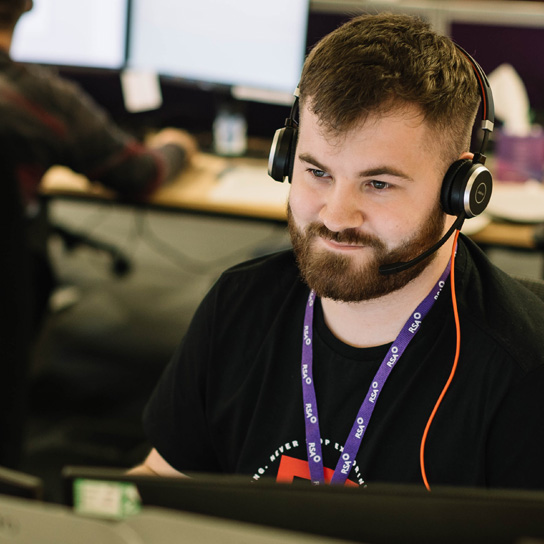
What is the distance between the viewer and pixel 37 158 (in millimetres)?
1896

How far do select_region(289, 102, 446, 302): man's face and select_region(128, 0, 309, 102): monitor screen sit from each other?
1392mm

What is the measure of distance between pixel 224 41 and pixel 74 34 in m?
0.51

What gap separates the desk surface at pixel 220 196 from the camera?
1.84 metres

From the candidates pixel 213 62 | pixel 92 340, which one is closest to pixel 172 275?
pixel 92 340

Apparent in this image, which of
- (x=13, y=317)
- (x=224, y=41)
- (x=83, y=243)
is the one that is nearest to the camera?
(x=13, y=317)

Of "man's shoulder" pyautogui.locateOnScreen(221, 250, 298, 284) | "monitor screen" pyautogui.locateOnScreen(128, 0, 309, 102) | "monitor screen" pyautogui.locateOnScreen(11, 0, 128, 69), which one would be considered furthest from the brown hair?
"monitor screen" pyautogui.locateOnScreen(11, 0, 128, 69)

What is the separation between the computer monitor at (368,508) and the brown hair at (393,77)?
53cm

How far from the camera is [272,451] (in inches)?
38.8

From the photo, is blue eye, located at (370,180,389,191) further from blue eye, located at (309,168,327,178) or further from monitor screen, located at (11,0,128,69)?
monitor screen, located at (11,0,128,69)

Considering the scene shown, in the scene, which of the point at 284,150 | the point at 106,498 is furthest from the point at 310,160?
the point at 106,498

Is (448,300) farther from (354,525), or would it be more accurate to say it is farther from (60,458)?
(60,458)

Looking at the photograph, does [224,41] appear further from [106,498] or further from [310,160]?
[106,498]

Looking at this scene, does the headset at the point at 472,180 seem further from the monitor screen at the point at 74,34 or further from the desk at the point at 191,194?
the monitor screen at the point at 74,34

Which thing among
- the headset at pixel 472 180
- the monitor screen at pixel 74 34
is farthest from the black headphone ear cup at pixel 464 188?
the monitor screen at pixel 74 34
